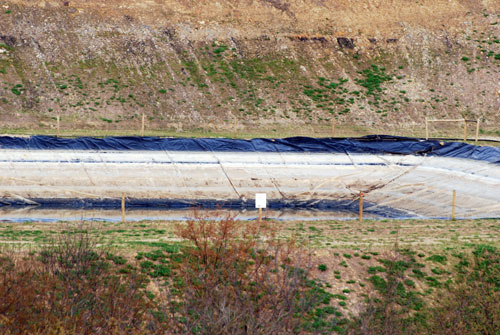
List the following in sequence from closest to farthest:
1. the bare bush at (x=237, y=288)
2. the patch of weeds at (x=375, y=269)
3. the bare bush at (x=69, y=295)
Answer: the bare bush at (x=237, y=288), the bare bush at (x=69, y=295), the patch of weeds at (x=375, y=269)

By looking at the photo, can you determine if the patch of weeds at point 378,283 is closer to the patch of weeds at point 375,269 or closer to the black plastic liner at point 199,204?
the patch of weeds at point 375,269

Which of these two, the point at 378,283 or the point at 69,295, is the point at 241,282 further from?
the point at 378,283

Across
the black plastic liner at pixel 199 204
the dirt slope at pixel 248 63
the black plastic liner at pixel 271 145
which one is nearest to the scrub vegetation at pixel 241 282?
the black plastic liner at pixel 199 204

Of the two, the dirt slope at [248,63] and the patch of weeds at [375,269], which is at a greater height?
the dirt slope at [248,63]

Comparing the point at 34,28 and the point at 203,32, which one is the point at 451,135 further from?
the point at 34,28

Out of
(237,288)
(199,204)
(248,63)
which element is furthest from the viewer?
(248,63)

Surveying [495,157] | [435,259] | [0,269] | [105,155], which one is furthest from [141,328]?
[495,157]

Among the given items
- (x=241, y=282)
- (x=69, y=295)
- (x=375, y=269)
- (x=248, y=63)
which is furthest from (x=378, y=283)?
(x=248, y=63)
